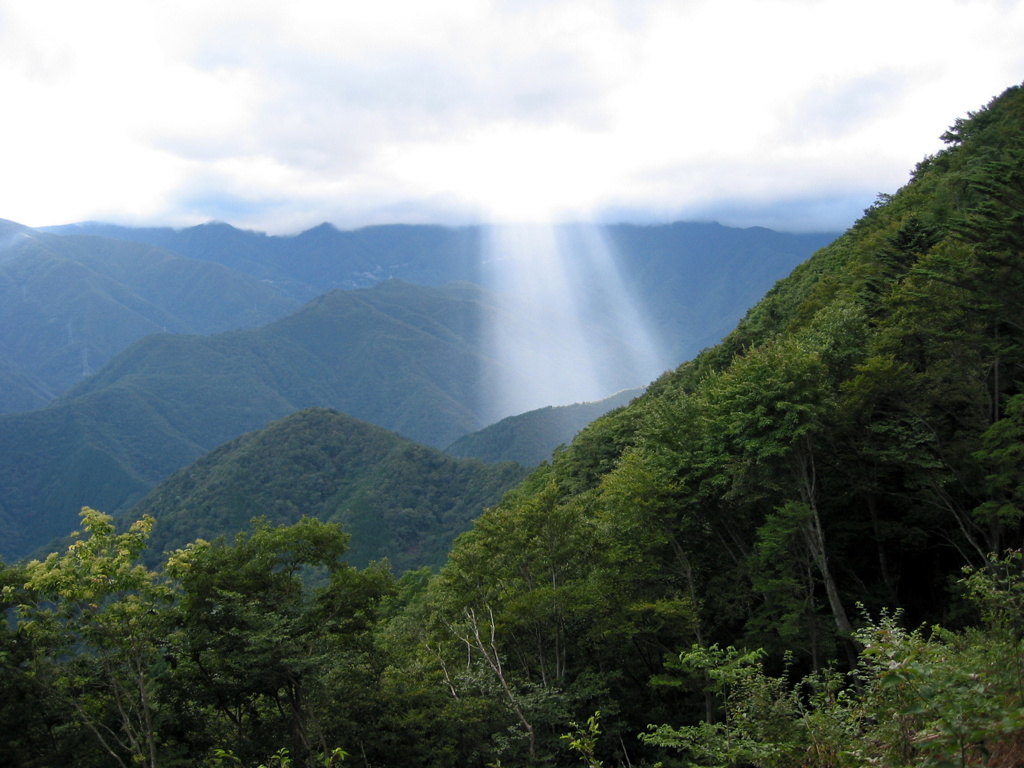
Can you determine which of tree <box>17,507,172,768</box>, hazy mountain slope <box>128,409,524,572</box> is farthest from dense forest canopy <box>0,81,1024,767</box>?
hazy mountain slope <box>128,409,524,572</box>

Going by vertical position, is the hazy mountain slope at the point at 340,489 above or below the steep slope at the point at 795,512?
below

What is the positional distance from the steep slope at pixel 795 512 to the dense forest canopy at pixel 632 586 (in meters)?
0.12

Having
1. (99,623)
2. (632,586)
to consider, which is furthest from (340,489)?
(99,623)

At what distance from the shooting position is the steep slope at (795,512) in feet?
69.3

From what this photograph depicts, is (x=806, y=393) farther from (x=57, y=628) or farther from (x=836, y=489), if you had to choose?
(x=57, y=628)

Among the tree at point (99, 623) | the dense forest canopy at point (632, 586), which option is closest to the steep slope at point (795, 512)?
the dense forest canopy at point (632, 586)

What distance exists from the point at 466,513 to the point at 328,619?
437ft

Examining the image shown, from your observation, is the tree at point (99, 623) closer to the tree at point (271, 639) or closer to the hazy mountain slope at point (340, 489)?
the tree at point (271, 639)

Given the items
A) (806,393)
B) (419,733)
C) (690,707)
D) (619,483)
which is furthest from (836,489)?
(419,733)

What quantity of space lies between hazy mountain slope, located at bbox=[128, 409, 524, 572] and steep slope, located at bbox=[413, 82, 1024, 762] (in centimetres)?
11286

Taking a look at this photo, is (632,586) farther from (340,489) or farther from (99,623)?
(340,489)

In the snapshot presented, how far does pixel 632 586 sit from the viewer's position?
2520 centimetres

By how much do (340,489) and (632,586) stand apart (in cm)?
15679

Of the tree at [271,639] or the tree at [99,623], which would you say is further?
the tree at [271,639]
